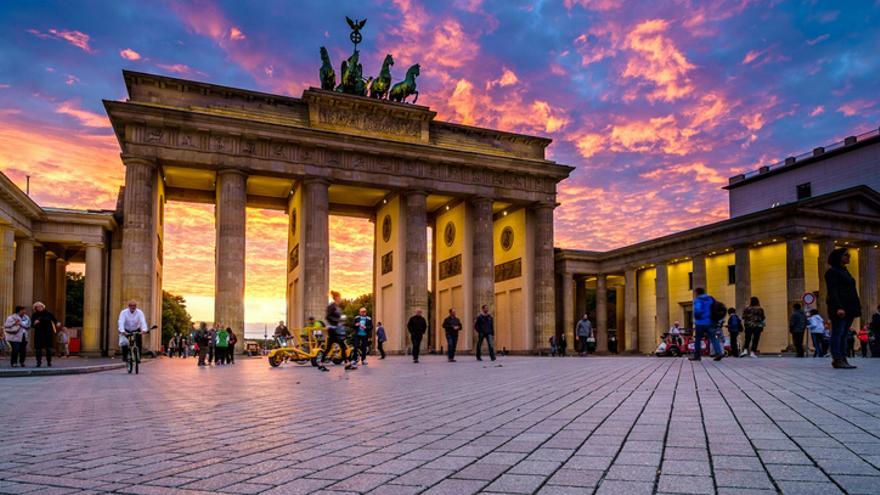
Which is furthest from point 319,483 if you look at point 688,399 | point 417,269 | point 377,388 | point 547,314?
point 547,314

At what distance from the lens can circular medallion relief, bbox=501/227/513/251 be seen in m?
52.2

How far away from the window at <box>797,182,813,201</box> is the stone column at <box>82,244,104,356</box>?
173 feet

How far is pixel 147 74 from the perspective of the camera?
39344 mm

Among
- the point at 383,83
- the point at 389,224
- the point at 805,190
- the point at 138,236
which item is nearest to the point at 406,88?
the point at 383,83

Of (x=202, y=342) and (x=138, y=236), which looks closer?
(x=202, y=342)

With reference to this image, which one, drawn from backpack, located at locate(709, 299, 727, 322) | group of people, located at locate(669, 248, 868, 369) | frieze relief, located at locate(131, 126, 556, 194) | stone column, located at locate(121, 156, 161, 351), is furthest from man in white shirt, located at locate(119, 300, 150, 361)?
frieze relief, located at locate(131, 126, 556, 194)

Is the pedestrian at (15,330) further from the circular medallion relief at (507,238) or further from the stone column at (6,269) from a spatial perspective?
the circular medallion relief at (507,238)

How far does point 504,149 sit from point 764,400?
141 ft

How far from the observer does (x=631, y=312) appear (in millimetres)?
54000

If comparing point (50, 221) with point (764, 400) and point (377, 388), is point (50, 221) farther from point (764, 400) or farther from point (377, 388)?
point (764, 400)

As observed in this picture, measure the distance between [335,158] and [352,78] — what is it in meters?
6.26

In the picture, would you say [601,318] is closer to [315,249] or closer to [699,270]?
[699,270]

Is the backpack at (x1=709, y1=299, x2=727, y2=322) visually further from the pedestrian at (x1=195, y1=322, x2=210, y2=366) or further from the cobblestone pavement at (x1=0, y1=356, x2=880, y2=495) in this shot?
the pedestrian at (x1=195, y1=322, x2=210, y2=366)

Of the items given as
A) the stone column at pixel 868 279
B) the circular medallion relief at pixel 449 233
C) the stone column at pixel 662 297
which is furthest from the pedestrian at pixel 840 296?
the circular medallion relief at pixel 449 233
